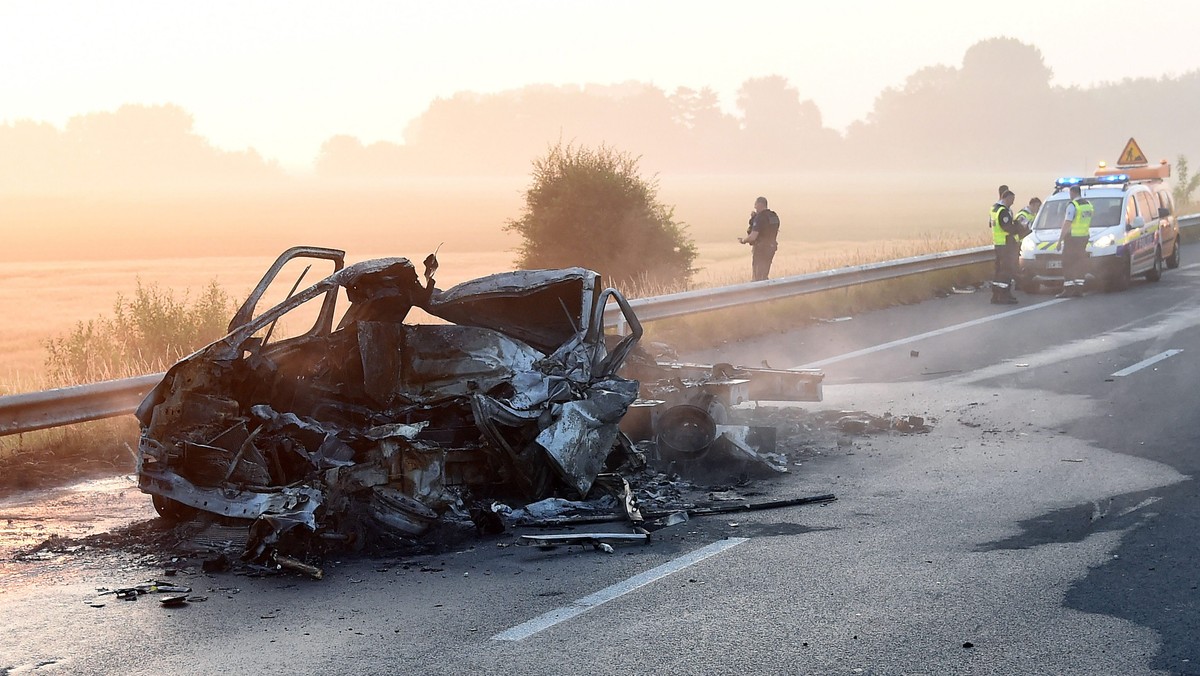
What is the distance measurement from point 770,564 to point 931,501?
194 cm

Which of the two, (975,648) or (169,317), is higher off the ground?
(169,317)

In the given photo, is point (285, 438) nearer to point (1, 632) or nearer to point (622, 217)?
point (1, 632)

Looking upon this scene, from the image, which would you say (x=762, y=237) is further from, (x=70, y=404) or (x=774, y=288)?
(x=70, y=404)

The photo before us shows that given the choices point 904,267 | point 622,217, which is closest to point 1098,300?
point 904,267

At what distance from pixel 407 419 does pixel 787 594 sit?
9.18ft

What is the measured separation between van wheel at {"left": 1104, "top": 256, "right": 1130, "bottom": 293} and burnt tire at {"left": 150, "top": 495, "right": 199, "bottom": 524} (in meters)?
18.2

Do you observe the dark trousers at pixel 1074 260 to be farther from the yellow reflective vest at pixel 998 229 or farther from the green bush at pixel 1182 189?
the green bush at pixel 1182 189

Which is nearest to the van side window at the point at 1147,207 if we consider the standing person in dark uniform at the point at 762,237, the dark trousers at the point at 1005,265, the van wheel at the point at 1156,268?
the van wheel at the point at 1156,268

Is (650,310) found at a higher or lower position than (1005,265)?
→ lower

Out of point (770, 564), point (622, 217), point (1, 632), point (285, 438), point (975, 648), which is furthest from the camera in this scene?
point (622, 217)

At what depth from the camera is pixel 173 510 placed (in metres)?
7.02

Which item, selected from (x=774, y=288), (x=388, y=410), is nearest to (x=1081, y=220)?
(x=774, y=288)

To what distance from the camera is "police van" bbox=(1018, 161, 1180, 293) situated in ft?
A: 68.3

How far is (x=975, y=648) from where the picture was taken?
16.0 ft
